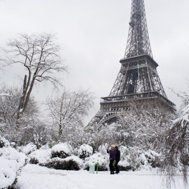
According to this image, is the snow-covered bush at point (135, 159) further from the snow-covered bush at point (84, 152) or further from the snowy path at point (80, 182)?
the snowy path at point (80, 182)

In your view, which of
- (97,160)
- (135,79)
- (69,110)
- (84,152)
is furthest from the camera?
(135,79)

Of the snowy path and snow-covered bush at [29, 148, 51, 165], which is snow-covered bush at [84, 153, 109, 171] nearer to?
snow-covered bush at [29, 148, 51, 165]

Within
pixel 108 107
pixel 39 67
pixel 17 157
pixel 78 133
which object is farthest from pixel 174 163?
pixel 108 107

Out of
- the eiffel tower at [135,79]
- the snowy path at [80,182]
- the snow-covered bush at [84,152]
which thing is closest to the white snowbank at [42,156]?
the snow-covered bush at [84,152]

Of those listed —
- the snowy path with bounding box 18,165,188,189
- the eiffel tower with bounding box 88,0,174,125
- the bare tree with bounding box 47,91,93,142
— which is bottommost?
the snowy path with bounding box 18,165,188,189

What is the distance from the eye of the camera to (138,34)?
159 feet

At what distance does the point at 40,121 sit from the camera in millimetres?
18016

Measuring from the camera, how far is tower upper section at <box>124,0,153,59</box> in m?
45.0

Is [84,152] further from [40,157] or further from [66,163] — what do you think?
[40,157]

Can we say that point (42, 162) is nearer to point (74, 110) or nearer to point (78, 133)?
point (78, 133)

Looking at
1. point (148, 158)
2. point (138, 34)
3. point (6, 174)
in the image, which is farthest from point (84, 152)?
point (138, 34)

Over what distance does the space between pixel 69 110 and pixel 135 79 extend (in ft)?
92.6

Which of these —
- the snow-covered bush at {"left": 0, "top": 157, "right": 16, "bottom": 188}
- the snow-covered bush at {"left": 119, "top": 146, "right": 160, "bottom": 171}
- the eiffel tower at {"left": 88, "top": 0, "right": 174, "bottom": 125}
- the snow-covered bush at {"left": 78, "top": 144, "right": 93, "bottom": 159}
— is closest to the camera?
the snow-covered bush at {"left": 0, "top": 157, "right": 16, "bottom": 188}

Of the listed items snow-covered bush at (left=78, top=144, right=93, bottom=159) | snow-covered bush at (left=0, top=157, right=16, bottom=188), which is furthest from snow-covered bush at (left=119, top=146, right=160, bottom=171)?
snow-covered bush at (left=0, top=157, right=16, bottom=188)
